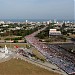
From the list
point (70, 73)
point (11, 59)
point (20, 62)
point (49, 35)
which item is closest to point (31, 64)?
point (20, 62)

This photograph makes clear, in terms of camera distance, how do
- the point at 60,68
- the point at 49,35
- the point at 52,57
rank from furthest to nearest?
1. the point at 49,35
2. the point at 52,57
3. the point at 60,68

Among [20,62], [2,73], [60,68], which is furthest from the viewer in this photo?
[20,62]

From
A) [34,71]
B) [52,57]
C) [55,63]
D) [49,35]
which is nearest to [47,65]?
[55,63]

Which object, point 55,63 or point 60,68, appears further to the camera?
point 55,63

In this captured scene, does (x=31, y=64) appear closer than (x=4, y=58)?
Yes

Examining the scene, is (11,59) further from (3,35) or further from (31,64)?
(3,35)

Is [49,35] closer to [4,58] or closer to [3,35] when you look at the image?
[3,35]
